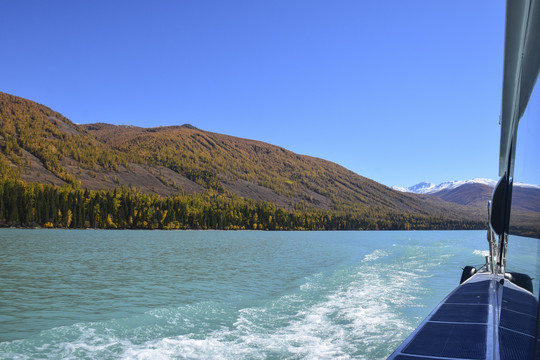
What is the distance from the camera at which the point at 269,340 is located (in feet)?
40.4

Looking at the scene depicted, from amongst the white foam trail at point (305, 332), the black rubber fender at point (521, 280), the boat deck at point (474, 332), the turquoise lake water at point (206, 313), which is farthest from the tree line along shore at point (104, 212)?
the boat deck at point (474, 332)

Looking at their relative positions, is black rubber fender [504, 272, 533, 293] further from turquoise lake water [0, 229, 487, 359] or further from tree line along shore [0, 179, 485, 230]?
tree line along shore [0, 179, 485, 230]

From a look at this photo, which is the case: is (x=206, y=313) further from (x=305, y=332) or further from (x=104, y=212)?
(x=104, y=212)

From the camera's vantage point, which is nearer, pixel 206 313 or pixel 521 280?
pixel 521 280

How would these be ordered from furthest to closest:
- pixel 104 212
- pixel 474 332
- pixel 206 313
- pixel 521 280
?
pixel 104 212, pixel 206 313, pixel 521 280, pixel 474 332

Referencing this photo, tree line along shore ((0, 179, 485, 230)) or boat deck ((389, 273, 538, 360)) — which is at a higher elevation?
boat deck ((389, 273, 538, 360))

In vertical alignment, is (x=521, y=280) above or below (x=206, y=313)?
above

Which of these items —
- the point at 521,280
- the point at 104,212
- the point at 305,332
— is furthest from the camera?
the point at 104,212

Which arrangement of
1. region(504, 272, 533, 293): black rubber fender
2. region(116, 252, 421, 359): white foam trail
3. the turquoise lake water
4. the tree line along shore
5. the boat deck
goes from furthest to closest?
the tree line along shore, region(504, 272, 533, 293): black rubber fender, the turquoise lake water, region(116, 252, 421, 359): white foam trail, the boat deck

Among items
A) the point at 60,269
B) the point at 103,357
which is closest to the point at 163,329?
the point at 103,357

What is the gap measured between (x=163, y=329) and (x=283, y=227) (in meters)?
185

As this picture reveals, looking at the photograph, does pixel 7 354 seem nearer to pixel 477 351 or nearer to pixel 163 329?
pixel 163 329

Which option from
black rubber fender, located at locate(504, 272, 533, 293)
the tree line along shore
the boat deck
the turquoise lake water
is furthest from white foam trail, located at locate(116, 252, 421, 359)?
the tree line along shore

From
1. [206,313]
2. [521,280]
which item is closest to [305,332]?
[206,313]
